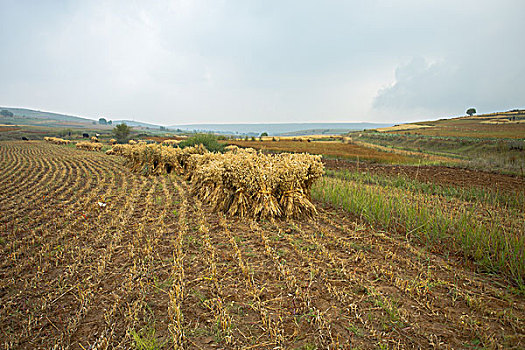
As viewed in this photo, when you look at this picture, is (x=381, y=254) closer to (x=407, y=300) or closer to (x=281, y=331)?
(x=407, y=300)

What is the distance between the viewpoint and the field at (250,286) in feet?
9.89

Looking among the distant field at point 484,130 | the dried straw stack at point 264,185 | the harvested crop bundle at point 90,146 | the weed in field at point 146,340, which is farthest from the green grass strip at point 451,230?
the harvested crop bundle at point 90,146

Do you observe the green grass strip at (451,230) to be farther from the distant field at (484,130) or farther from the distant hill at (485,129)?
the distant field at (484,130)

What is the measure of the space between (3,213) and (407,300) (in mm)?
11017

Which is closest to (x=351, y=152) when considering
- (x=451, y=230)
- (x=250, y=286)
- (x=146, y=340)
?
(x=451, y=230)

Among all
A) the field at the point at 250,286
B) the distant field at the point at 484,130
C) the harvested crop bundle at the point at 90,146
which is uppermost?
the distant field at the point at 484,130

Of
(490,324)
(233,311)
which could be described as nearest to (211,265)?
(233,311)

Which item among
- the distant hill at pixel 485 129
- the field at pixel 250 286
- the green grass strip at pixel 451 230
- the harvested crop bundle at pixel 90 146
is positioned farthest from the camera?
the harvested crop bundle at pixel 90 146

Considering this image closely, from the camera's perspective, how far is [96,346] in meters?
2.83

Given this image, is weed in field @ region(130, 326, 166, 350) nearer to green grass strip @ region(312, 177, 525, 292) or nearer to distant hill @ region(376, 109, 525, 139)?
green grass strip @ region(312, 177, 525, 292)

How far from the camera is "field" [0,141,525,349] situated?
3.01 m

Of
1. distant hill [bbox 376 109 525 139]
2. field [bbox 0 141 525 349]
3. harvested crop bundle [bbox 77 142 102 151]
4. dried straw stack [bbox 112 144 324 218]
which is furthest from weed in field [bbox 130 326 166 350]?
harvested crop bundle [bbox 77 142 102 151]

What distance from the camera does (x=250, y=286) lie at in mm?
3996

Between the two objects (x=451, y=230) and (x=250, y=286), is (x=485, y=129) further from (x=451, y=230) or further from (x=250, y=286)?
(x=250, y=286)
